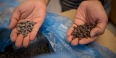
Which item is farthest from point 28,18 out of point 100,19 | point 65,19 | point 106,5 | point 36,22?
point 106,5

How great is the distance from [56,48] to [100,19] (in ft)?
0.79

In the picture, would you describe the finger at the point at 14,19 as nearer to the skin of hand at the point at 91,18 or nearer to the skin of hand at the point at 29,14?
the skin of hand at the point at 29,14

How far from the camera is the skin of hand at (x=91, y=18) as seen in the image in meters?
0.66

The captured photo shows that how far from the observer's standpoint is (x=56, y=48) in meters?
0.72

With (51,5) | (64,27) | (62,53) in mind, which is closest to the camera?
(62,53)

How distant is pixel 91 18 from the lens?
760 mm

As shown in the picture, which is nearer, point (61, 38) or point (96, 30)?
point (96, 30)

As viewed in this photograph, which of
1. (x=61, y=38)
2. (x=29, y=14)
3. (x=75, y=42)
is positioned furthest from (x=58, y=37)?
(x=29, y=14)

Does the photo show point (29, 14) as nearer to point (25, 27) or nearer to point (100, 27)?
point (25, 27)

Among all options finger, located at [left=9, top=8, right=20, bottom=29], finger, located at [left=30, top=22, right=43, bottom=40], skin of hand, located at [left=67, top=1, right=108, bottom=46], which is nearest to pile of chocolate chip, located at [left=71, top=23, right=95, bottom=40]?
skin of hand, located at [left=67, top=1, right=108, bottom=46]

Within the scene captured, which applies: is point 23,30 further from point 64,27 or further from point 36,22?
point 64,27

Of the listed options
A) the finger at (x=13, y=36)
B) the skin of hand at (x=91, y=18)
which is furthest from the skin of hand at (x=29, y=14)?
the skin of hand at (x=91, y=18)

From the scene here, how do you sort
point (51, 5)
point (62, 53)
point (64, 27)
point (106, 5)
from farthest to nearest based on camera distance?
Result: point (51, 5)
point (106, 5)
point (64, 27)
point (62, 53)

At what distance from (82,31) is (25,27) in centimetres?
28
